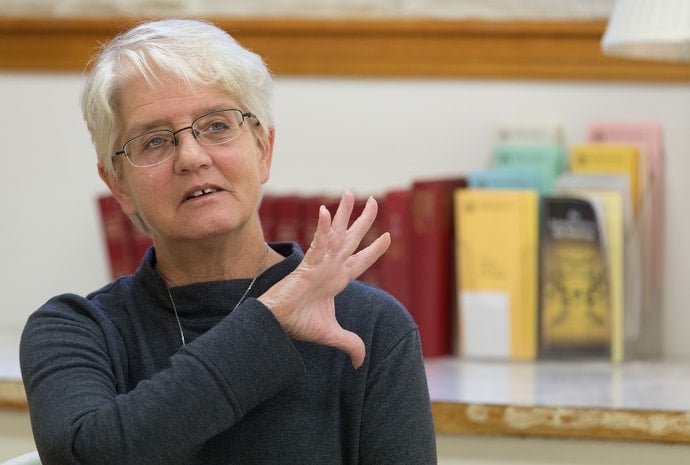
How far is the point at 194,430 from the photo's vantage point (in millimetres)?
1236

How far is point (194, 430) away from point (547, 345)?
42.9 inches

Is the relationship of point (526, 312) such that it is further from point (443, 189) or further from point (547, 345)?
point (443, 189)

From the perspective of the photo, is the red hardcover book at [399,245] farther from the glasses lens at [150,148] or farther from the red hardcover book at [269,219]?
the glasses lens at [150,148]

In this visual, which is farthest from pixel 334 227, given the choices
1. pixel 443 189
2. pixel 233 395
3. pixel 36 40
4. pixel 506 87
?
pixel 36 40

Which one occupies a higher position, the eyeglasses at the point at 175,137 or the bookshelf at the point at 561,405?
the eyeglasses at the point at 175,137

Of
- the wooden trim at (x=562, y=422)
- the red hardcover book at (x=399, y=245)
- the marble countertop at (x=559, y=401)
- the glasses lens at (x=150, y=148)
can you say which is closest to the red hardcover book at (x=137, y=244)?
the marble countertop at (x=559, y=401)

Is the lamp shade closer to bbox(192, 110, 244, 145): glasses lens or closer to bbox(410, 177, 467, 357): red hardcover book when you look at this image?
bbox(410, 177, 467, 357): red hardcover book

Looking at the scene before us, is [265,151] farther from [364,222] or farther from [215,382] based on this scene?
[215,382]

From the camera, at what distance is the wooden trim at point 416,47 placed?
2342mm

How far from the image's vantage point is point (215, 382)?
1.25 meters

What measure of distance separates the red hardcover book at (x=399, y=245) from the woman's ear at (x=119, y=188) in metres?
0.74

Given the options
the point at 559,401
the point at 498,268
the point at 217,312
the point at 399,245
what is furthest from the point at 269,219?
the point at 217,312

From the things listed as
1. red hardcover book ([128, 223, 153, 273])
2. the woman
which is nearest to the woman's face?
the woman

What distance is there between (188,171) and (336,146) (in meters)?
1.12
